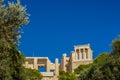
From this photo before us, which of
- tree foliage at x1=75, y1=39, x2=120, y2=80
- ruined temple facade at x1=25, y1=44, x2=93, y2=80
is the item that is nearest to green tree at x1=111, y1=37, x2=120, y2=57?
tree foliage at x1=75, y1=39, x2=120, y2=80

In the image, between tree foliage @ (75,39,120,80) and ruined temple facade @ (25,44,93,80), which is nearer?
tree foliage @ (75,39,120,80)

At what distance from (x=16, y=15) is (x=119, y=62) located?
45.7ft

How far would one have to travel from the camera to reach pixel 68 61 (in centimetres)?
14162

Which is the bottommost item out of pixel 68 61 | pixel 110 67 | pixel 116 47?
pixel 110 67

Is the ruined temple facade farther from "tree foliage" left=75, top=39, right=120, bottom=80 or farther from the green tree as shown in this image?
the green tree

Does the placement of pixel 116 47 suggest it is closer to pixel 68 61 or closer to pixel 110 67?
pixel 110 67

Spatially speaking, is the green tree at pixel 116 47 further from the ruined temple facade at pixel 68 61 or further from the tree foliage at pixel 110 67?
the ruined temple facade at pixel 68 61

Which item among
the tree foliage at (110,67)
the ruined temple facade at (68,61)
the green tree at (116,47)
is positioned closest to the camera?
the tree foliage at (110,67)

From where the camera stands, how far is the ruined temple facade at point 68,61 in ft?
438

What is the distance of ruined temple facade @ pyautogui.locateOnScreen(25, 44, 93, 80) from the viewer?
134m

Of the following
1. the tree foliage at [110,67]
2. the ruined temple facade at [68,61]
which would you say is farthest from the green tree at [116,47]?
the ruined temple facade at [68,61]

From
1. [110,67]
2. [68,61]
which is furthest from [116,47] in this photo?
[68,61]

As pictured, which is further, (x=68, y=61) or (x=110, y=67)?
(x=68, y=61)

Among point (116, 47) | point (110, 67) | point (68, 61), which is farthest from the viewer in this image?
point (68, 61)
